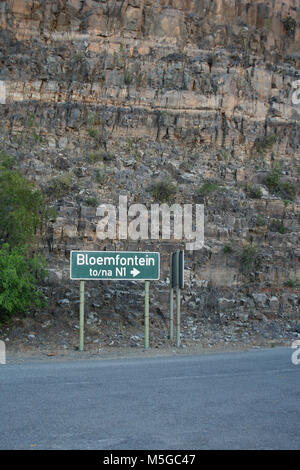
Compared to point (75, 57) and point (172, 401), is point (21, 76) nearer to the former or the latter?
point (75, 57)

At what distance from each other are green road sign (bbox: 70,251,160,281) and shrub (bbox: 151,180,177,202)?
13.3m

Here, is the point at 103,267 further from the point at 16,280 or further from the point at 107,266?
the point at 16,280

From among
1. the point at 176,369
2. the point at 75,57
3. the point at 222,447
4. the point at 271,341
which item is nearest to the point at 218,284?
the point at 271,341

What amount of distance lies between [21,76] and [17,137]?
4.63 metres

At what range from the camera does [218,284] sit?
2822 cm

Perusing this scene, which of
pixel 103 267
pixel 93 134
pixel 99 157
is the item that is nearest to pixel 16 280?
pixel 103 267

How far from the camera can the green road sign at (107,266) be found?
60.9ft

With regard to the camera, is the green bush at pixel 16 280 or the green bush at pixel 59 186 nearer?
the green bush at pixel 16 280

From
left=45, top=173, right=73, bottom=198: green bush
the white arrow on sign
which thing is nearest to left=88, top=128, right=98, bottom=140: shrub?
left=45, top=173, right=73, bottom=198: green bush

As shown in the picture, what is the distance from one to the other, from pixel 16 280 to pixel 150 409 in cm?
1293

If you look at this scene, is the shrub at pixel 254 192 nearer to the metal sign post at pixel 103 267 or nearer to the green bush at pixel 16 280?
the green bush at pixel 16 280

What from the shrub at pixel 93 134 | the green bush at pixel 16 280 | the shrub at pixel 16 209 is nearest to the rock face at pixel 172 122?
the shrub at pixel 93 134

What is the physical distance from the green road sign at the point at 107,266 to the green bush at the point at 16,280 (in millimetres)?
2440

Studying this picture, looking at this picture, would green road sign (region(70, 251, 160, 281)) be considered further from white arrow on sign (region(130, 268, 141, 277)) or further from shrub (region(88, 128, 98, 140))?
shrub (region(88, 128, 98, 140))
